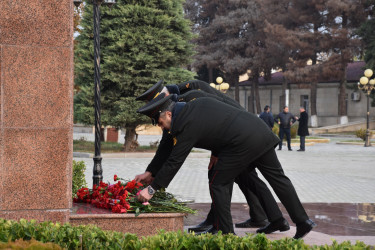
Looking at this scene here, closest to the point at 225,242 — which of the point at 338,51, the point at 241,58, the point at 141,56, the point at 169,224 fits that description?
the point at 169,224

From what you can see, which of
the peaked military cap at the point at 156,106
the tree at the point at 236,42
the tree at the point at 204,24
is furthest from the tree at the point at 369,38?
the peaked military cap at the point at 156,106

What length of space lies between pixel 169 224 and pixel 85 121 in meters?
17.5

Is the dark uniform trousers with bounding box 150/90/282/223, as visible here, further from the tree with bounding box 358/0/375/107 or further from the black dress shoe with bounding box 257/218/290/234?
the tree with bounding box 358/0/375/107

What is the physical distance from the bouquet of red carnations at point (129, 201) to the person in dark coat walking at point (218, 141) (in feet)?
0.59

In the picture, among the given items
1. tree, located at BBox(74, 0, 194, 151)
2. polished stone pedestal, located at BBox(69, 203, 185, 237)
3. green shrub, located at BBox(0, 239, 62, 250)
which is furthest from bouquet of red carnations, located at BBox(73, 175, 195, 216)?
tree, located at BBox(74, 0, 194, 151)

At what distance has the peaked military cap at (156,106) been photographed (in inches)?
191

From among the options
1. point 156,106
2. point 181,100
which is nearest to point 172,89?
point 181,100

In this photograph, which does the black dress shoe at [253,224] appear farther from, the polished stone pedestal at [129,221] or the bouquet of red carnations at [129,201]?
the polished stone pedestal at [129,221]

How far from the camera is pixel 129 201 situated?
5.45 m

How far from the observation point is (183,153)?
492cm

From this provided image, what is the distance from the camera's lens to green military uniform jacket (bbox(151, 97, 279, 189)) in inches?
194

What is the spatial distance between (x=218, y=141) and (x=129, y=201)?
1084 millimetres

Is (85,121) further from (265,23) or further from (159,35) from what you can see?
(265,23)

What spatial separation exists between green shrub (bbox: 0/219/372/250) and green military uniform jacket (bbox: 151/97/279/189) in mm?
1150
